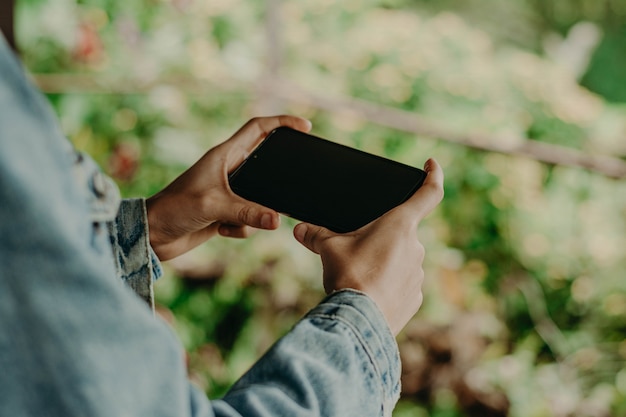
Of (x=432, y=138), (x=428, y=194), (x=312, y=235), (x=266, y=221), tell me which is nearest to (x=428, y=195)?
(x=428, y=194)

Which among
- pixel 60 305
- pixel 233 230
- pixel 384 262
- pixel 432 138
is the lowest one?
pixel 432 138

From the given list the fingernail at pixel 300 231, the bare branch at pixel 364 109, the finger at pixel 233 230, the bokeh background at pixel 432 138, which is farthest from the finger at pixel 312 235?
the bare branch at pixel 364 109

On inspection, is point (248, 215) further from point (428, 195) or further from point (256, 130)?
point (428, 195)

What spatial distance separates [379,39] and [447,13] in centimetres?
29

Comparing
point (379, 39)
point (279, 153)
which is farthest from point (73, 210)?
point (379, 39)

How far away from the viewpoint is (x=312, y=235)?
32.2 inches

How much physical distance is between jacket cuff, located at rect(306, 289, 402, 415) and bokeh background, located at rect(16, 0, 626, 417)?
172 centimetres

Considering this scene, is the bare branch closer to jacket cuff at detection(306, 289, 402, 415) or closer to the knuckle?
the knuckle

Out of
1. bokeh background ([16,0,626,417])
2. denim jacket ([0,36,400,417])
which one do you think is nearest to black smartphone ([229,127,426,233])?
denim jacket ([0,36,400,417])

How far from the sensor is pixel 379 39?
2.76 meters

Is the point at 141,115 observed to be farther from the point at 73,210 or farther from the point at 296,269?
the point at 73,210

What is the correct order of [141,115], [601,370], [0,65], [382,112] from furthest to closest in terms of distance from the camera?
[141,115]
[382,112]
[601,370]
[0,65]

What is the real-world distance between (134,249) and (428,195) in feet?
1.24

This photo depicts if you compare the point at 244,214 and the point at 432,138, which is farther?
the point at 432,138
